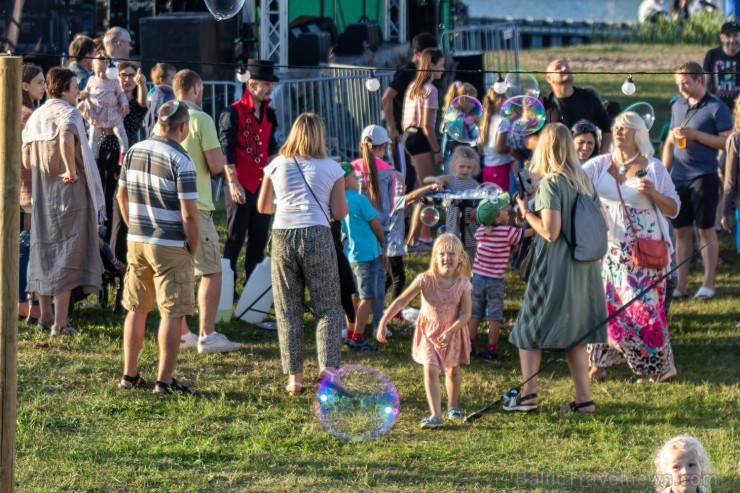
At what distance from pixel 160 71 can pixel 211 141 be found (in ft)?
3.87

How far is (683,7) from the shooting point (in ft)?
107

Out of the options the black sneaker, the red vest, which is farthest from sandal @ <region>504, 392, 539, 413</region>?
the red vest

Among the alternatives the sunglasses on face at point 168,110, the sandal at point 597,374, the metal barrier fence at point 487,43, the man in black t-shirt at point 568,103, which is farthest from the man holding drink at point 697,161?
the metal barrier fence at point 487,43

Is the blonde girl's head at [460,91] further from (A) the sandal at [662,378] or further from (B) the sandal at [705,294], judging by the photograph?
(A) the sandal at [662,378]

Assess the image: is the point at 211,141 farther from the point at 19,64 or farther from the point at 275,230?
the point at 19,64

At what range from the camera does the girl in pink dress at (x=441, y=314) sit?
684 cm

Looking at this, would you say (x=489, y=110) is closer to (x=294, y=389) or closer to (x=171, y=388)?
(x=294, y=389)

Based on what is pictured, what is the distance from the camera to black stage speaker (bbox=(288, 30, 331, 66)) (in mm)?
16891

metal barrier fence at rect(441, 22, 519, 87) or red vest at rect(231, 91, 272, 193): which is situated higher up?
metal barrier fence at rect(441, 22, 519, 87)

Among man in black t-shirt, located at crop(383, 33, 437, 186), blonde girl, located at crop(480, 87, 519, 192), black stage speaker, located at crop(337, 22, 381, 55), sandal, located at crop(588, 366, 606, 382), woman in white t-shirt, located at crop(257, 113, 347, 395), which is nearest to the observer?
woman in white t-shirt, located at crop(257, 113, 347, 395)

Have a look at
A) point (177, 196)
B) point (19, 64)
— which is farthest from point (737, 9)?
point (19, 64)

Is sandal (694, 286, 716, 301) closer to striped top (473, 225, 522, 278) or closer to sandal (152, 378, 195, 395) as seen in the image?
striped top (473, 225, 522, 278)

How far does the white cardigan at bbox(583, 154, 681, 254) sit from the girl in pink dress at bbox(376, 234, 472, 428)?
128cm

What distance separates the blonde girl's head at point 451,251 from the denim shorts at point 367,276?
1.51m
